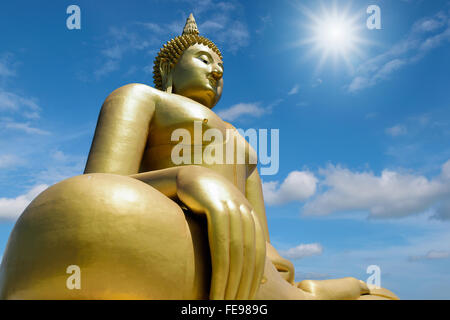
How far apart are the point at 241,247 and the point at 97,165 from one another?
5.68 feet

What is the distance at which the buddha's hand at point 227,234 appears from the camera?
2783 mm

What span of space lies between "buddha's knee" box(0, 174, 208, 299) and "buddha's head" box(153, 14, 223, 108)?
113 inches

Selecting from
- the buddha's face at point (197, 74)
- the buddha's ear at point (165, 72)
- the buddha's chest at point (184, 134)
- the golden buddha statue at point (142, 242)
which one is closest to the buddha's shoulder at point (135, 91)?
the buddha's chest at point (184, 134)

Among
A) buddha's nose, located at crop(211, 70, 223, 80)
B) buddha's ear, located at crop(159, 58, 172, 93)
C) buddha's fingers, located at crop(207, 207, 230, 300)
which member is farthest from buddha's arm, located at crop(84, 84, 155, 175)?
buddha's fingers, located at crop(207, 207, 230, 300)

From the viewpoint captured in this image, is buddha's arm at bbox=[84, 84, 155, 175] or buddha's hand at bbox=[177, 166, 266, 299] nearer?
buddha's hand at bbox=[177, 166, 266, 299]

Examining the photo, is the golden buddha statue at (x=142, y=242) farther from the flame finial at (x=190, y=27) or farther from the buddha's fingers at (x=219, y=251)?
the flame finial at (x=190, y=27)

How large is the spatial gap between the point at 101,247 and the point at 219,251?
0.76 m

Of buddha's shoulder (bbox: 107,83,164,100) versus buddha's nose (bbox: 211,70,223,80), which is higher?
buddha's nose (bbox: 211,70,223,80)

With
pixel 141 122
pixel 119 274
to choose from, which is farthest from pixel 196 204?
pixel 141 122

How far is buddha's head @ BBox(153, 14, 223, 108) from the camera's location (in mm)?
5457

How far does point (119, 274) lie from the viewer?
97.6 inches

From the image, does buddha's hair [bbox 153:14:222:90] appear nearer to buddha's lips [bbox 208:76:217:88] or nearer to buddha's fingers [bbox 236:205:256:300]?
buddha's lips [bbox 208:76:217:88]

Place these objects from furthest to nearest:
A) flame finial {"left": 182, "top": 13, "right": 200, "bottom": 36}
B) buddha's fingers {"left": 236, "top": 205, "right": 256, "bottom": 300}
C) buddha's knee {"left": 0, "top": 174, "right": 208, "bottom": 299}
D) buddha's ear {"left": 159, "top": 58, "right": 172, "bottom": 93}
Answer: flame finial {"left": 182, "top": 13, "right": 200, "bottom": 36} < buddha's ear {"left": 159, "top": 58, "right": 172, "bottom": 93} < buddha's fingers {"left": 236, "top": 205, "right": 256, "bottom": 300} < buddha's knee {"left": 0, "top": 174, "right": 208, "bottom": 299}

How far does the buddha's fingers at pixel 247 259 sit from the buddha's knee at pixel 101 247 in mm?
271
